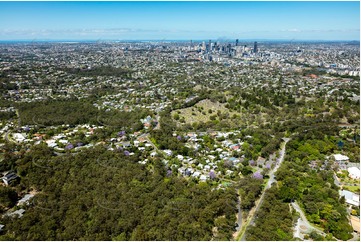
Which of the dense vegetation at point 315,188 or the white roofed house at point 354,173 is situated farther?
the white roofed house at point 354,173

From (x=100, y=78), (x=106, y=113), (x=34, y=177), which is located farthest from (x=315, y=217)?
(x=100, y=78)

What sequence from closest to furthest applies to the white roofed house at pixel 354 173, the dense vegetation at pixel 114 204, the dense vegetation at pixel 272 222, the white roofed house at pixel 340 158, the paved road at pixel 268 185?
the dense vegetation at pixel 272 222 < the dense vegetation at pixel 114 204 < the paved road at pixel 268 185 < the white roofed house at pixel 354 173 < the white roofed house at pixel 340 158

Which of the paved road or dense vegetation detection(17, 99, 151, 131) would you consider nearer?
the paved road

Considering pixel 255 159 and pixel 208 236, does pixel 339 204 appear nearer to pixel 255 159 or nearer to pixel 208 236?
pixel 255 159

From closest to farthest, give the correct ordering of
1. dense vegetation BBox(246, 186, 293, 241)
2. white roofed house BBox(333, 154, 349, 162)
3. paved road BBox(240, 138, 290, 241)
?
dense vegetation BBox(246, 186, 293, 241), paved road BBox(240, 138, 290, 241), white roofed house BBox(333, 154, 349, 162)

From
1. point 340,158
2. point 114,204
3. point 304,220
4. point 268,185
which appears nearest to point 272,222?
point 304,220

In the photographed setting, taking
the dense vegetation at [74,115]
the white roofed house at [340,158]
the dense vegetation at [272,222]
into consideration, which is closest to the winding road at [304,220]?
the dense vegetation at [272,222]

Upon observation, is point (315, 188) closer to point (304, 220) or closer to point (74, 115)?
point (304, 220)

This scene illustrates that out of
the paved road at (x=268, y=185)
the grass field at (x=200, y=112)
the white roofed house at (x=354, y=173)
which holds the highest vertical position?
the grass field at (x=200, y=112)

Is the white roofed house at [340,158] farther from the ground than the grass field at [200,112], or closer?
closer

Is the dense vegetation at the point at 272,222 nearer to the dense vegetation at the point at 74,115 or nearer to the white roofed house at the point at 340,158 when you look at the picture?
the white roofed house at the point at 340,158

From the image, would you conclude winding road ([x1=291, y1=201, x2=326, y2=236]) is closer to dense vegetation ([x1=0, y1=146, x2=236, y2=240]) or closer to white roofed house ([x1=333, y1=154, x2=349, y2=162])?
dense vegetation ([x1=0, y1=146, x2=236, y2=240])

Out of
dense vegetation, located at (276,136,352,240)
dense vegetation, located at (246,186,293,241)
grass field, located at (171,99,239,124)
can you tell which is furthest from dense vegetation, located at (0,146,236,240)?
grass field, located at (171,99,239,124)
